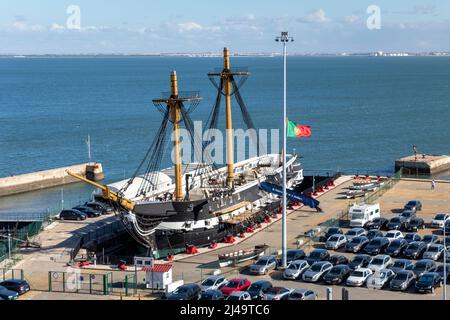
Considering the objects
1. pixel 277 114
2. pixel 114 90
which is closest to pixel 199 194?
pixel 277 114

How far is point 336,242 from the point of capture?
36.5 m

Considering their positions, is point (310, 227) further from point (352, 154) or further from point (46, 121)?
point (46, 121)

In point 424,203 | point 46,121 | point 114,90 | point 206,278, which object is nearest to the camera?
point 206,278

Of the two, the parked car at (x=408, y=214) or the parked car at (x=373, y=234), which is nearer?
the parked car at (x=373, y=234)

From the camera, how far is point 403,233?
39812mm

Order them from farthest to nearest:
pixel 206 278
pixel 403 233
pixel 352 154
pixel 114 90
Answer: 1. pixel 114 90
2. pixel 352 154
3. pixel 403 233
4. pixel 206 278

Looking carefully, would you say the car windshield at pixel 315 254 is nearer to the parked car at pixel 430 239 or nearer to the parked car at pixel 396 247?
the parked car at pixel 396 247

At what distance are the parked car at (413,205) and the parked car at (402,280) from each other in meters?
14.7

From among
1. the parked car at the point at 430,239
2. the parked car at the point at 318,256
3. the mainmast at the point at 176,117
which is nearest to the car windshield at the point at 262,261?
the parked car at the point at 318,256

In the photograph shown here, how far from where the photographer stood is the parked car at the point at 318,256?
33.3m
